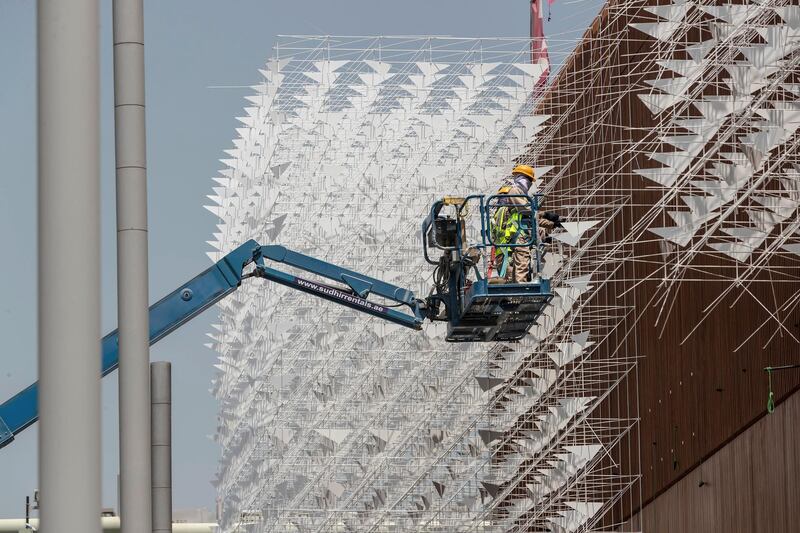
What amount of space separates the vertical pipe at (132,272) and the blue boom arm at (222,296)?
721cm

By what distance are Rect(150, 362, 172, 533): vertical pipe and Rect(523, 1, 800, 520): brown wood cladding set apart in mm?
16988

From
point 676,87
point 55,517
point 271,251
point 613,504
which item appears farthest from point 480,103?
point 55,517

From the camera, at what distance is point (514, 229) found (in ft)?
65.1

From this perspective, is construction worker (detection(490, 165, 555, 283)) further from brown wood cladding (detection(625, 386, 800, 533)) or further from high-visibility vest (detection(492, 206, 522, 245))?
brown wood cladding (detection(625, 386, 800, 533))

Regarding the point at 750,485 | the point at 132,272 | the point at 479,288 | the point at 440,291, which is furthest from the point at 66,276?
the point at 750,485

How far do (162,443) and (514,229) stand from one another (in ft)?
26.8

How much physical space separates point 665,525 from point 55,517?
30.4 meters

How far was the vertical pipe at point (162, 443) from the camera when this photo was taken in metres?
12.6

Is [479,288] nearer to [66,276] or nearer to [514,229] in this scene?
[514,229]

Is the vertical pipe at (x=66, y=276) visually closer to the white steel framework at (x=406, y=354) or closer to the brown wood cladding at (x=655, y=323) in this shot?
the brown wood cladding at (x=655, y=323)

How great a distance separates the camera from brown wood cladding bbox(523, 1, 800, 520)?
29.7m

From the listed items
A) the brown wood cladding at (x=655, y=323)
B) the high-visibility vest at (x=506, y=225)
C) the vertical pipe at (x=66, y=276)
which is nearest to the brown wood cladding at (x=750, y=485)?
the brown wood cladding at (x=655, y=323)

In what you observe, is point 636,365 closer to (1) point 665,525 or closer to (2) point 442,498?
(1) point 665,525

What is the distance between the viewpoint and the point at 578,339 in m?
35.3
